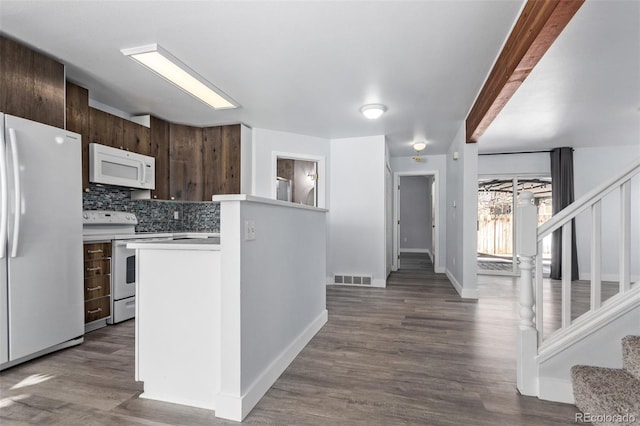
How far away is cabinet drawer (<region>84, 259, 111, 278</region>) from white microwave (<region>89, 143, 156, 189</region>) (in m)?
0.82

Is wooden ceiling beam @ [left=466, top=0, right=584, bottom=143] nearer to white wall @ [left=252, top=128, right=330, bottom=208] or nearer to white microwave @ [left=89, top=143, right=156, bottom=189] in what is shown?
white wall @ [left=252, top=128, right=330, bottom=208]

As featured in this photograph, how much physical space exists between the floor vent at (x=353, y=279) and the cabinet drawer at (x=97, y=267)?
3197 millimetres

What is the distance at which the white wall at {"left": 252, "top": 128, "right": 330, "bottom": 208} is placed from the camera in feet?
16.0

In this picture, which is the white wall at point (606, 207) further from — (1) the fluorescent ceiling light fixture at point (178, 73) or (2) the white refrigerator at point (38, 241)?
(2) the white refrigerator at point (38, 241)

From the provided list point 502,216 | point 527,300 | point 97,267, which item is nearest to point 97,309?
point 97,267

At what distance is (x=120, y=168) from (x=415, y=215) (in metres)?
8.40

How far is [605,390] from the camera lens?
1.61m

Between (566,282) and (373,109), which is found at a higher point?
(373,109)

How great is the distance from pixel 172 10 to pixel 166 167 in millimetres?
2689

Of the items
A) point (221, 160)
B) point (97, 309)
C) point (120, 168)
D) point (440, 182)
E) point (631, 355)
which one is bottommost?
point (97, 309)

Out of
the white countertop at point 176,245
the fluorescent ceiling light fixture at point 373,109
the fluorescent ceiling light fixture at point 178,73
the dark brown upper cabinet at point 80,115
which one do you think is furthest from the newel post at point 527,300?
the dark brown upper cabinet at point 80,115

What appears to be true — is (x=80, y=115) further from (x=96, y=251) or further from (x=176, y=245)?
(x=176, y=245)

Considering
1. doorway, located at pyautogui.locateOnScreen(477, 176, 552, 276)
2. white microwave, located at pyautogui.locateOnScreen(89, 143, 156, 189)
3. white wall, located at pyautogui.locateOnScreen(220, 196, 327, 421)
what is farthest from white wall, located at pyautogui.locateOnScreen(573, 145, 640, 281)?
white microwave, located at pyautogui.locateOnScreen(89, 143, 156, 189)

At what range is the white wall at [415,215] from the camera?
33.1 ft
